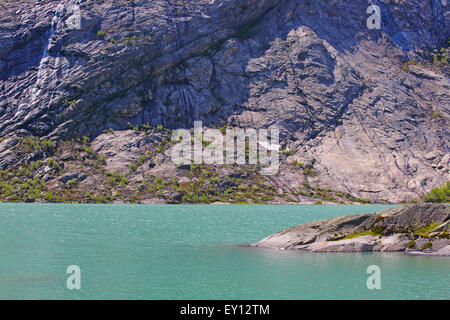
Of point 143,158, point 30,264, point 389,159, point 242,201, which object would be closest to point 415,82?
point 389,159

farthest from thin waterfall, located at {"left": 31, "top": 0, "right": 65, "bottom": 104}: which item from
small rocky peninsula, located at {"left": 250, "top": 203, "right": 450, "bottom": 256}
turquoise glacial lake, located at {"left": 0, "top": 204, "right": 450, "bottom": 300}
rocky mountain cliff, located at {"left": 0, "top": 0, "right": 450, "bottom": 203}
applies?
small rocky peninsula, located at {"left": 250, "top": 203, "right": 450, "bottom": 256}

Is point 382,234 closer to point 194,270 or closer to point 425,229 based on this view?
point 425,229

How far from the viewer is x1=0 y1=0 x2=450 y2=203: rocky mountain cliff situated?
5896 inches

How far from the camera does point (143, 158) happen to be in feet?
503

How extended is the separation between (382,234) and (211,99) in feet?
411

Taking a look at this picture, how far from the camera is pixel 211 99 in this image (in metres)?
172

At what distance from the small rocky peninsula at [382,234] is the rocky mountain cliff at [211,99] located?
301 feet

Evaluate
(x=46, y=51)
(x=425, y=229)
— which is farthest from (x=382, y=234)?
(x=46, y=51)

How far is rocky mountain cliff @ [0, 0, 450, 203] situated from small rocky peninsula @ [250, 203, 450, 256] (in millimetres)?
91829

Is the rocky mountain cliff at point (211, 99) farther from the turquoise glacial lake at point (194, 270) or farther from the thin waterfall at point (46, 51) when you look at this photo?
the turquoise glacial lake at point (194, 270)

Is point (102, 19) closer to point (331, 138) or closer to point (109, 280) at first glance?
point (331, 138)

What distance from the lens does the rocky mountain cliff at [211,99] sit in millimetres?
149750

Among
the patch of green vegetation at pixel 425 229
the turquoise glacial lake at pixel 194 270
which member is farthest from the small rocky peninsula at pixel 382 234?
the turquoise glacial lake at pixel 194 270

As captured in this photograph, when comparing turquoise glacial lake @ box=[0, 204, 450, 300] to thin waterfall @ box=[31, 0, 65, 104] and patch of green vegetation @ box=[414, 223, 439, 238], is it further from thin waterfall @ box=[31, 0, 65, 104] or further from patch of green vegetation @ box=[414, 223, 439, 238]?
thin waterfall @ box=[31, 0, 65, 104]
